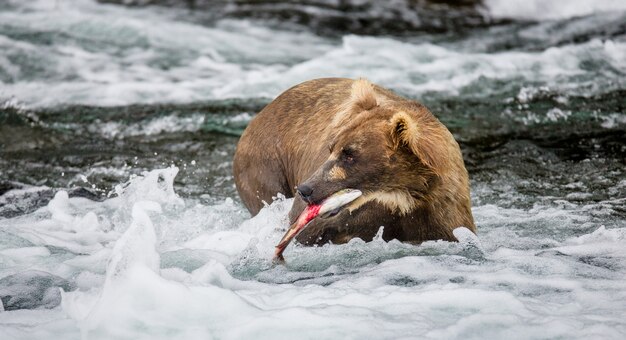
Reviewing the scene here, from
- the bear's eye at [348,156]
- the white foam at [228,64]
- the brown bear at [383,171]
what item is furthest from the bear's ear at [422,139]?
the white foam at [228,64]

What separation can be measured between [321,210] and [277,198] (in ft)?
4.96

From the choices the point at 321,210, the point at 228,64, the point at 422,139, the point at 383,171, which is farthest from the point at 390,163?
the point at 228,64

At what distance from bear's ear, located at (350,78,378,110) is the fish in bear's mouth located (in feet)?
2.04

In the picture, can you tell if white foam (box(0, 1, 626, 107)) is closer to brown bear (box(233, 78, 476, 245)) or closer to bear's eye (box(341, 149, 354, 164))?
brown bear (box(233, 78, 476, 245))

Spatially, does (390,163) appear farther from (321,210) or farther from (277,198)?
(277,198)

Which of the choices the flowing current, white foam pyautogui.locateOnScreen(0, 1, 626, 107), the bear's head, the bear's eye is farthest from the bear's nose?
white foam pyautogui.locateOnScreen(0, 1, 626, 107)

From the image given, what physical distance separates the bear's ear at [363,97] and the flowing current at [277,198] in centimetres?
81

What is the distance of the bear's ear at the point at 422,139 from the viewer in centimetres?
535

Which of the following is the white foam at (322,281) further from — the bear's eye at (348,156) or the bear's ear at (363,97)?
the bear's ear at (363,97)

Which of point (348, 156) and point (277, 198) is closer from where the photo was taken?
point (348, 156)

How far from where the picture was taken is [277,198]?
6.73 m

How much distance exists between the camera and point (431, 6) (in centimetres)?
1599

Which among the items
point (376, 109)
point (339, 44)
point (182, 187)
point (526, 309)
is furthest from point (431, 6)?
point (526, 309)

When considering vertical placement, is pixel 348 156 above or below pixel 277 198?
above
